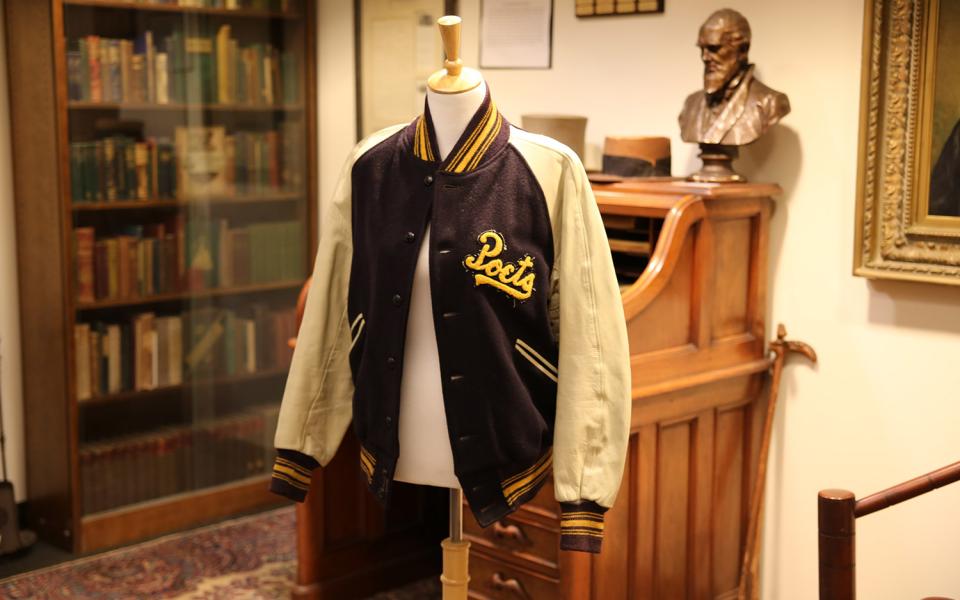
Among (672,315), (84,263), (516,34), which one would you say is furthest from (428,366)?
(84,263)

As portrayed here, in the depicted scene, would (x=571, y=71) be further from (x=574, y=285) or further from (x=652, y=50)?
(x=574, y=285)

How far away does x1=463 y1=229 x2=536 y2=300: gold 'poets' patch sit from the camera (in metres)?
1.96

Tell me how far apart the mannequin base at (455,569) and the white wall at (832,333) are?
1160 millimetres

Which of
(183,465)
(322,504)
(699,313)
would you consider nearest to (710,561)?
Answer: (699,313)

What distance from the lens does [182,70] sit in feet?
12.6

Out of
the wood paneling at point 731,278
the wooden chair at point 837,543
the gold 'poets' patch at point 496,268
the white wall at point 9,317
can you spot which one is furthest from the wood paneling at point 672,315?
the white wall at point 9,317

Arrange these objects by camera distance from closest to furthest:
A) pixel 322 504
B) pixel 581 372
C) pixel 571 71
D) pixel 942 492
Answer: pixel 581 372, pixel 942 492, pixel 322 504, pixel 571 71

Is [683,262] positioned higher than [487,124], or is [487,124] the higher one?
[487,124]

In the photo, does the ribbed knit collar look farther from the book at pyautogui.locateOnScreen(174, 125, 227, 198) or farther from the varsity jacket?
the book at pyautogui.locateOnScreen(174, 125, 227, 198)

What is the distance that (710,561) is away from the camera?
2883 millimetres

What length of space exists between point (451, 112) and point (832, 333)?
132 cm

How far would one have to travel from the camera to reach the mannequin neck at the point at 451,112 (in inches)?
78.9

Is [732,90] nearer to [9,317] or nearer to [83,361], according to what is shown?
[83,361]

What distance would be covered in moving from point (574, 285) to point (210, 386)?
93.7 inches
